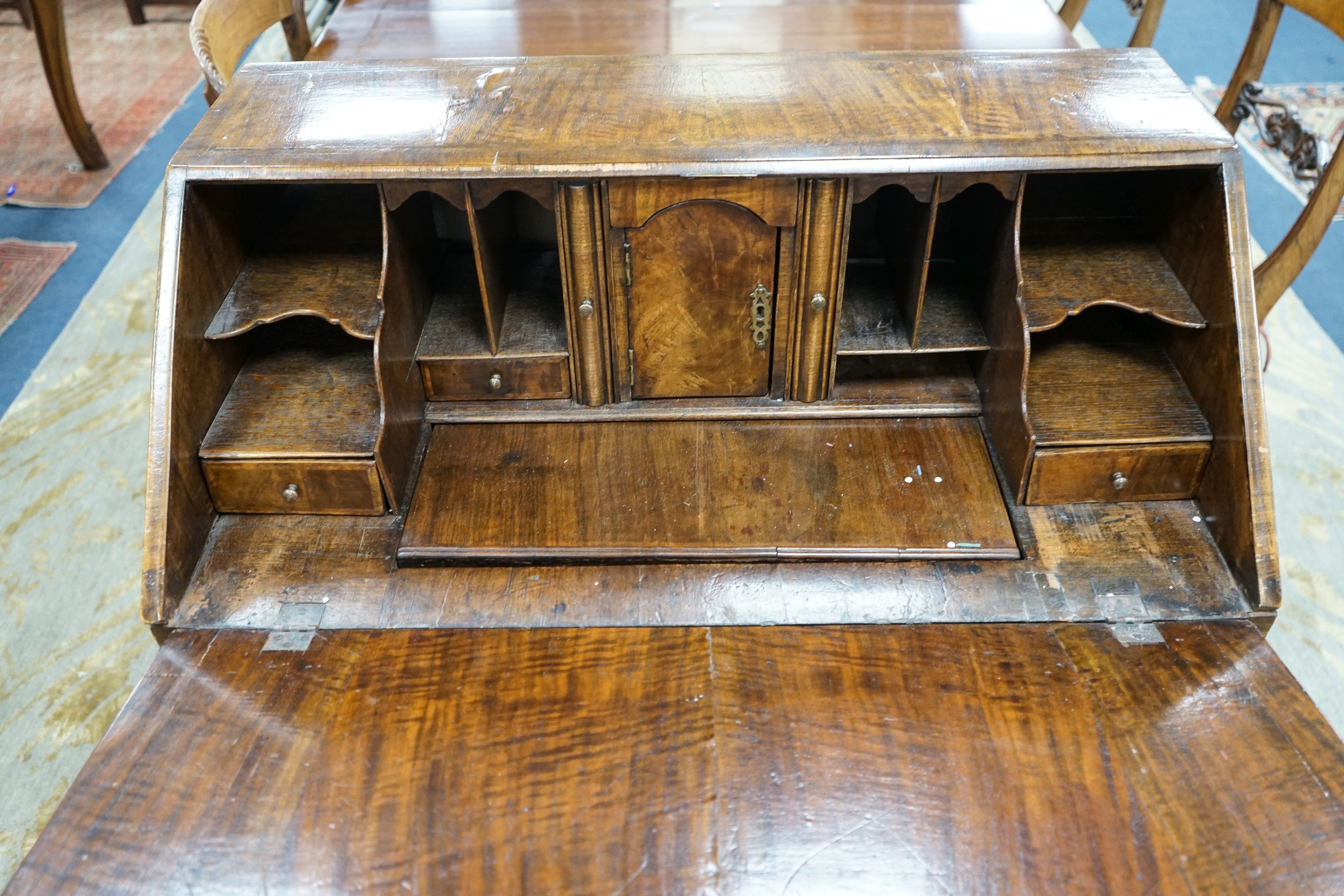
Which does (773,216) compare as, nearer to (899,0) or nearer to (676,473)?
(676,473)

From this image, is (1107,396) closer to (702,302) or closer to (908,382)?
(908,382)

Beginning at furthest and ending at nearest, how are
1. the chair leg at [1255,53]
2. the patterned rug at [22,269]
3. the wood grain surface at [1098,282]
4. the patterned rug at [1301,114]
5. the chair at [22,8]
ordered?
the chair at [22,8] → the patterned rug at [1301,114] → the patterned rug at [22,269] → the chair leg at [1255,53] → the wood grain surface at [1098,282]

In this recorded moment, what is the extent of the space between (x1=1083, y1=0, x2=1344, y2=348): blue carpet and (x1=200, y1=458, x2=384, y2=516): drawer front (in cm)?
266

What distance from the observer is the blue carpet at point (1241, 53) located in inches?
115

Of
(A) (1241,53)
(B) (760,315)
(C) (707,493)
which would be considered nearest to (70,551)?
(C) (707,493)

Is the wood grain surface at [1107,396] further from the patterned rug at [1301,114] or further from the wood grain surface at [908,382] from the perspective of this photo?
the patterned rug at [1301,114]

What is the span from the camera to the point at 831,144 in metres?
1.28

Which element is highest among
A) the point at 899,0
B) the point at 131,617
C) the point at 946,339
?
the point at 899,0

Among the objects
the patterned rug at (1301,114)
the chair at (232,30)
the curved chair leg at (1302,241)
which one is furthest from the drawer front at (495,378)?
the patterned rug at (1301,114)

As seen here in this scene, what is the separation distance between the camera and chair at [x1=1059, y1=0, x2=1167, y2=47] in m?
2.06

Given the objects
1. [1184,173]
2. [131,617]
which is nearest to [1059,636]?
[1184,173]

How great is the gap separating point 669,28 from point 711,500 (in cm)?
118

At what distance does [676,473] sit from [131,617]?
1.30 m

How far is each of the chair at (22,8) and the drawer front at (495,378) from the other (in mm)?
3584
